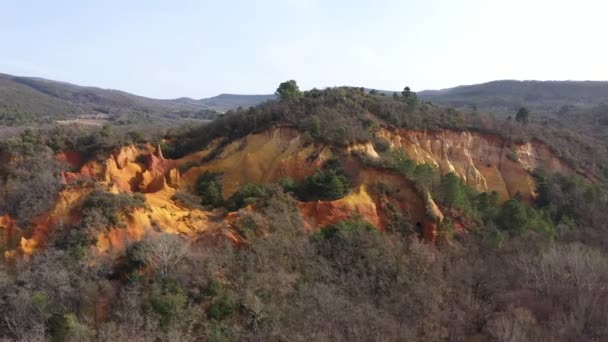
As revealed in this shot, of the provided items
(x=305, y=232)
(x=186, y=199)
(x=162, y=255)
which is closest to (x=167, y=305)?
(x=162, y=255)

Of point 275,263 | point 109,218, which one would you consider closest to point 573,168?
point 275,263

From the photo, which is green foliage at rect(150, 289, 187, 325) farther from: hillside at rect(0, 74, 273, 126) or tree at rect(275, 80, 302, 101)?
hillside at rect(0, 74, 273, 126)

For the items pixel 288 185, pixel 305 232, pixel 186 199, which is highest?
pixel 288 185

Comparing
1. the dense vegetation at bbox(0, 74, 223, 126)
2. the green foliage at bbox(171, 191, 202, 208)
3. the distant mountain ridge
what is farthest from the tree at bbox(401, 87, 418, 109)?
the dense vegetation at bbox(0, 74, 223, 126)

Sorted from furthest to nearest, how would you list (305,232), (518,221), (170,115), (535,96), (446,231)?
1. (170,115)
2. (535,96)
3. (518,221)
4. (446,231)
5. (305,232)

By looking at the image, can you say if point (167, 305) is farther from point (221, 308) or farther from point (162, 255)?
point (162, 255)

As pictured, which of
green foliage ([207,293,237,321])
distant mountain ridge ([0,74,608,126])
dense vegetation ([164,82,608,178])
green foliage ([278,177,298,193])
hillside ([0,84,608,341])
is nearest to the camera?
hillside ([0,84,608,341])
